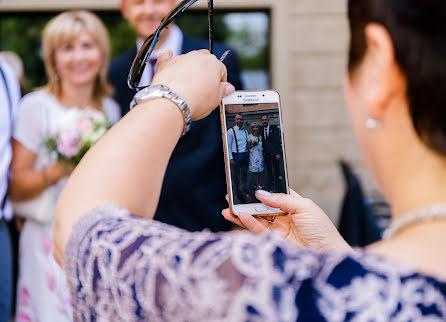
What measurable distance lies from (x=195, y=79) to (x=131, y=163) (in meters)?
0.19

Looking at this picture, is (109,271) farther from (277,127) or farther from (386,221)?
(386,221)

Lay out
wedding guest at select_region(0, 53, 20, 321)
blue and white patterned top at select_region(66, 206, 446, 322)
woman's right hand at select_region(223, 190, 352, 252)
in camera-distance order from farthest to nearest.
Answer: wedding guest at select_region(0, 53, 20, 321) → woman's right hand at select_region(223, 190, 352, 252) → blue and white patterned top at select_region(66, 206, 446, 322)

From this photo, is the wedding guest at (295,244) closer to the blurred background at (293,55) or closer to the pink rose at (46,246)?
the pink rose at (46,246)

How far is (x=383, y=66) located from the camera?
0.72 m

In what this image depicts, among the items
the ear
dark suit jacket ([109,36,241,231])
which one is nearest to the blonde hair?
dark suit jacket ([109,36,241,231])

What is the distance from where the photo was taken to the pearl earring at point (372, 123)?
2.50 ft

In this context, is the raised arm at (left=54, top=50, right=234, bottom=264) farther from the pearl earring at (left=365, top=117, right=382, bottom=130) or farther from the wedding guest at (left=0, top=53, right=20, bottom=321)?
the wedding guest at (left=0, top=53, right=20, bottom=321)

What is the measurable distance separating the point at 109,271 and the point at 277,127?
586 millimetres

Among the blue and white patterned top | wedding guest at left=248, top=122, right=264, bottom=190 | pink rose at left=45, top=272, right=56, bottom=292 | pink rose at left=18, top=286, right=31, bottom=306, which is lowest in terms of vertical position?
pink rose at left=18, top=286, right=31, bottom=306

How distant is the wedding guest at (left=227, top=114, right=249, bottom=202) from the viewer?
3.80ft

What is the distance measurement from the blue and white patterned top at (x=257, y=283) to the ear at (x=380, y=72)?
0.20 metres

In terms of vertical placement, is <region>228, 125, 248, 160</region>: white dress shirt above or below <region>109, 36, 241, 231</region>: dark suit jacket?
above

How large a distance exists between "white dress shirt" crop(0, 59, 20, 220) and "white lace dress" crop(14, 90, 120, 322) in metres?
0.14

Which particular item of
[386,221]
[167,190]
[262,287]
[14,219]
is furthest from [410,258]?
[386,221]
